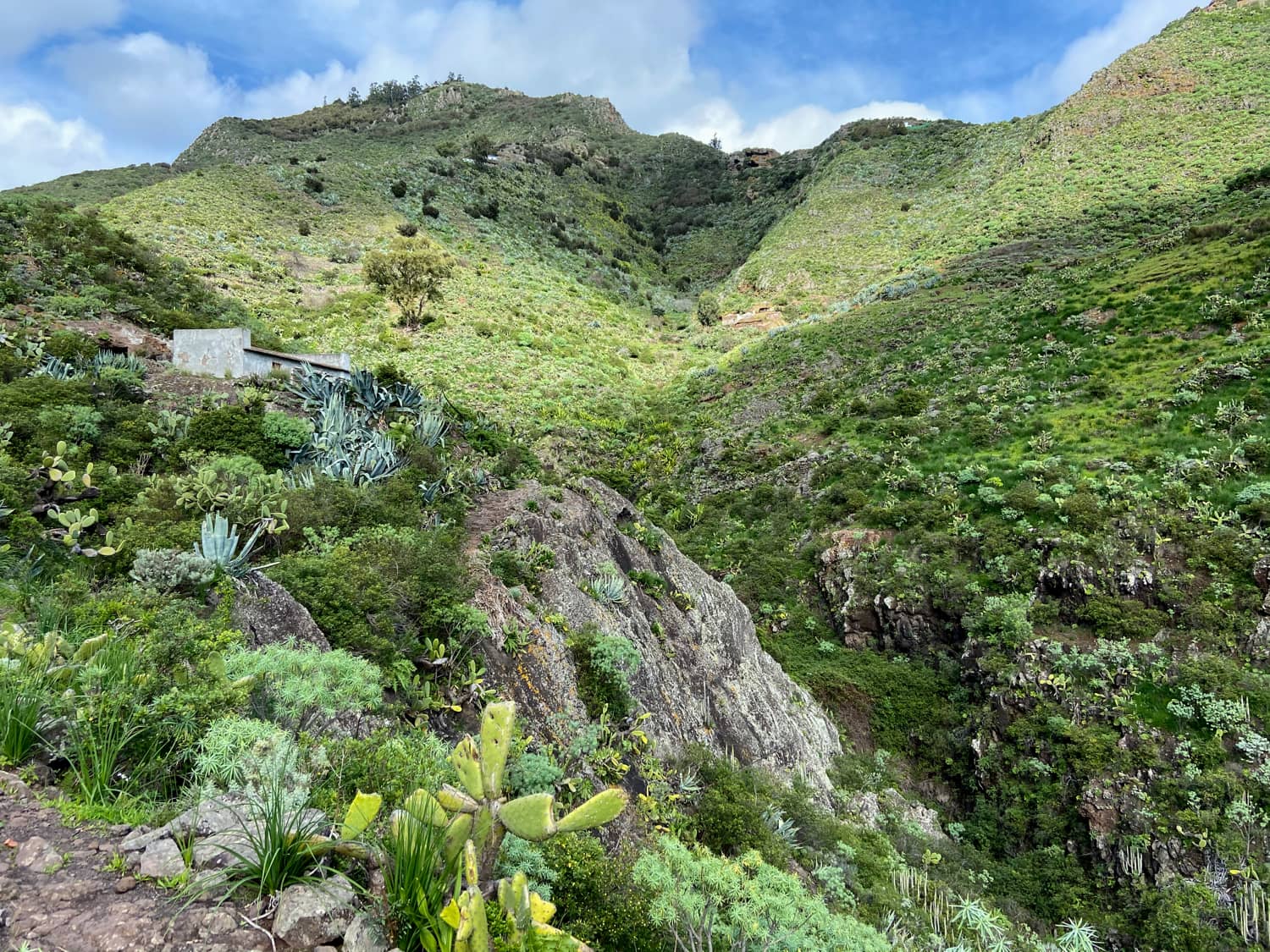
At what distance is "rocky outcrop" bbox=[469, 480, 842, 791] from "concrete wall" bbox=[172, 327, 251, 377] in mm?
6179

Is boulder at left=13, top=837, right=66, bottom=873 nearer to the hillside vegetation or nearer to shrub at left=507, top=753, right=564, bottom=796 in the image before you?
the hillside vegetation

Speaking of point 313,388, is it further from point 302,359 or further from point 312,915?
point 312,915

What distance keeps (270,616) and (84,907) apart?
10.8 feet

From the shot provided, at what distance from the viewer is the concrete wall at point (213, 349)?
11.9m

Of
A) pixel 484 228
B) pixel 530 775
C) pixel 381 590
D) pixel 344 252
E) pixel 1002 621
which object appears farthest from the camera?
pixel 484 228

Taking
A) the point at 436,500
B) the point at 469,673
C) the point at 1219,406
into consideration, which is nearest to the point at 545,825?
the point at 469,673

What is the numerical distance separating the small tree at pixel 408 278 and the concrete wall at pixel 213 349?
17.3m

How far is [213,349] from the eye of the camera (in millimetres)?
11961

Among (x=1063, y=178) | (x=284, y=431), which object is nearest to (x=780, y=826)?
(x=284, y=431)

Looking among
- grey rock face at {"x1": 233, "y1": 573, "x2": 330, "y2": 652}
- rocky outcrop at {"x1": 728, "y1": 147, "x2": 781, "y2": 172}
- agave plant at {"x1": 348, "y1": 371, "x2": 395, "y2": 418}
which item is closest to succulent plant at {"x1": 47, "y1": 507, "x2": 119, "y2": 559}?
grey rock face at {"x1": 233, "y1": 573, "x2": 330, "y2": 652}

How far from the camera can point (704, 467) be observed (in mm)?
25500

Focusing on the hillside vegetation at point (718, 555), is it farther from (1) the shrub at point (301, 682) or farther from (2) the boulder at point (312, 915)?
(2) the boulder at point (312, 915)

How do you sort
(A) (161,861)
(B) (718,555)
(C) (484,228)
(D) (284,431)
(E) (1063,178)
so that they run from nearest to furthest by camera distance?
(A) (161,861) < (D) (284,431) < (B) (718,555) < (E) (1063,178) < (C) (484,228)

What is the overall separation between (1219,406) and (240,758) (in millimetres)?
23576
